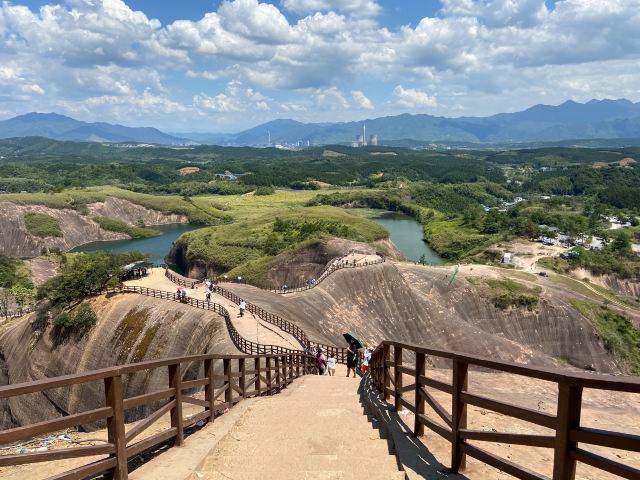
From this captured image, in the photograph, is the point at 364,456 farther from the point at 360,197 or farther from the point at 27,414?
the point at 360,197

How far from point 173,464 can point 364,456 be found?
8.51ft

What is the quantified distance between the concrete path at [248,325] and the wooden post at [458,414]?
728 inches

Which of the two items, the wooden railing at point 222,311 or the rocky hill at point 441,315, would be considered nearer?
the wooden railing at point 222,311

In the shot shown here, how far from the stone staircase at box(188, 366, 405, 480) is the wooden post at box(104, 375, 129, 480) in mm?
860

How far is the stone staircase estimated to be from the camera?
20.3 ft

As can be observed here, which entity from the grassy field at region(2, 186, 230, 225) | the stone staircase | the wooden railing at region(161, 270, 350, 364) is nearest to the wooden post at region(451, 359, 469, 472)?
the stone staircase

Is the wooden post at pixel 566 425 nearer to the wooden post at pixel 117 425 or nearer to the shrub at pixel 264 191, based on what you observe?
the wooden post at pixel 117 425

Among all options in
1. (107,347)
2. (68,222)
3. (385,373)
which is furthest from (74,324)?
(68,222)

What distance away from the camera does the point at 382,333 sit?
37.7 m

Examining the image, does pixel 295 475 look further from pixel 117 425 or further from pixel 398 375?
pixel 398 375

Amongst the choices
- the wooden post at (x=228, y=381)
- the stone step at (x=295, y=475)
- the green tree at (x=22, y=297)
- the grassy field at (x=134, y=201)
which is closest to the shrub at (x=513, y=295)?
the wooden post at (x=228, y=381)

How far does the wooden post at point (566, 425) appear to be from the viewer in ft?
13.6

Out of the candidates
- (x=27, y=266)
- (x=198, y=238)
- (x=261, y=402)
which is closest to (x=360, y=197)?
(x=198, y=238)

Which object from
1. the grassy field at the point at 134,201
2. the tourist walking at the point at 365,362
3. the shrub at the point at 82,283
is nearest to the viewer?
the tourist walking at the point at 365,362
